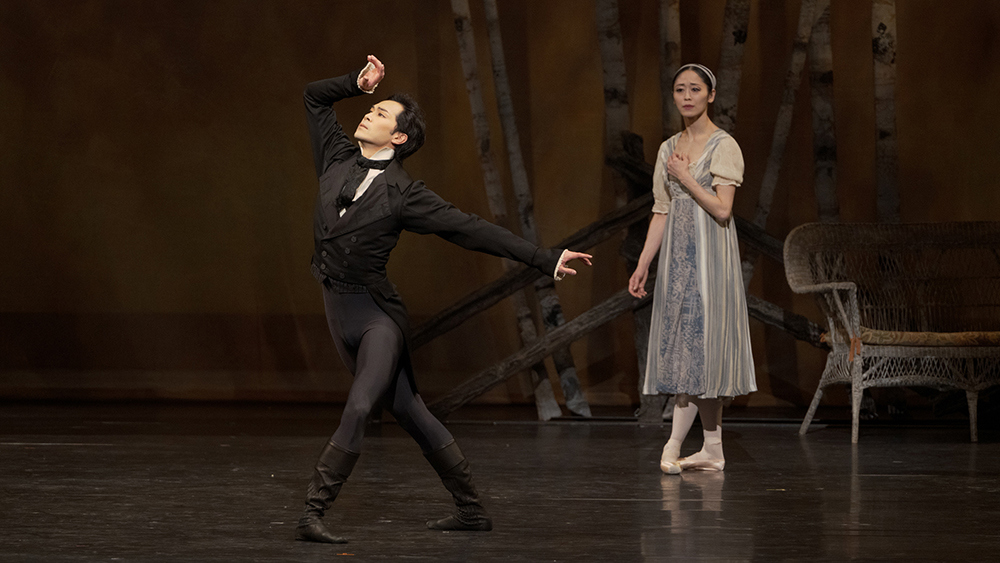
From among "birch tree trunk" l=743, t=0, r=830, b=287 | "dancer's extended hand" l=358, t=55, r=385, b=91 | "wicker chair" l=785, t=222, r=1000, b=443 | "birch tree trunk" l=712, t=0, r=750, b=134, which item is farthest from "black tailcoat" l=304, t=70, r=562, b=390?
"birch tree trunk" l=743, t=0, r=830, b=287

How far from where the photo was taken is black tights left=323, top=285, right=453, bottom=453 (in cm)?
274

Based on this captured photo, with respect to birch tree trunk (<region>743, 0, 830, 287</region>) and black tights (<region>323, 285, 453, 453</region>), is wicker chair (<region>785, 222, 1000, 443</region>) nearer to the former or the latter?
birch tree trunk (<region>743, 0, 830, 287</region>)

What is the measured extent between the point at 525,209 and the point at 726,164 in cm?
210

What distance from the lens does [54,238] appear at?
679 cm

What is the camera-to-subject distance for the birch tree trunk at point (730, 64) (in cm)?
543

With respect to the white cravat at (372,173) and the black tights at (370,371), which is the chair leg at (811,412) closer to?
the black tights at (370,371)

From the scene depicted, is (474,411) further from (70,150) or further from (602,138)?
(70,150)

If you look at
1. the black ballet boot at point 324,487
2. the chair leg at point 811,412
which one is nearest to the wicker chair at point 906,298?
the chair leg at point 811,412

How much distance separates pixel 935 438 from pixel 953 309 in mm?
840

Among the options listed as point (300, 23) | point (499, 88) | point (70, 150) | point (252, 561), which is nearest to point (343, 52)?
point (300, 23)

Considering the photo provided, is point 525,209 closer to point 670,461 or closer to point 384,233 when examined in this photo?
point 670,461

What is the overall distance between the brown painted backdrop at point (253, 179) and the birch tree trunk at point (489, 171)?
660 mm

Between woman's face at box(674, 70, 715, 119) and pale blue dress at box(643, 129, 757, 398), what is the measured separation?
0.13 m

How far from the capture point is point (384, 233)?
2.86m
